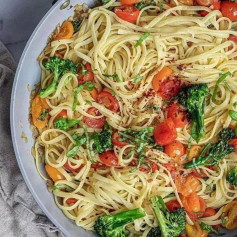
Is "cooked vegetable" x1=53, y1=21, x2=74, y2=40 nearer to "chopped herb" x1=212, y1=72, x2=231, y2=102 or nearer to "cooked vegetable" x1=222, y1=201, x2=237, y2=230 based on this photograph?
"chopped herb" x1=212, y1=72, x2=231, y2=102

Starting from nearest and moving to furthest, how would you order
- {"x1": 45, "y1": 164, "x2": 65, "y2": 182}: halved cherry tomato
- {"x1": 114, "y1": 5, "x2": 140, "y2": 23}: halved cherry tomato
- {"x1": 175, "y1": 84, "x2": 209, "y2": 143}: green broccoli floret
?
1. {"x1": 175, "y1": 84, "x2": 209, "y2": 143}: green broccoli floret
2. {"x1": 114, "y1": 5, "x2": 140, "y2": 23}: halved cherry tomato
3. {"x1": 45, "y1": 164, "x2": 65, "y2": 182}: halved cherry tomato

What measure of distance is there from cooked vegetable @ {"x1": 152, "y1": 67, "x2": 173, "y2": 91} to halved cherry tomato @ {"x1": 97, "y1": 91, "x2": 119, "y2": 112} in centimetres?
41

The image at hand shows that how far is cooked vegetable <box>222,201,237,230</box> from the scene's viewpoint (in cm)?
511

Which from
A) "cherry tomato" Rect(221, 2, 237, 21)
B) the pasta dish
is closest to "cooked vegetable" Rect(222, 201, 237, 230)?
the pasta dish

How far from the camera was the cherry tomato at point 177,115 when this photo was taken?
16.0 ft

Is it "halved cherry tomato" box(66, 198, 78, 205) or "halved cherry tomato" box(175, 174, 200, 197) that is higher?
"halved cherry tomato" box(175, 174, 200, 197)

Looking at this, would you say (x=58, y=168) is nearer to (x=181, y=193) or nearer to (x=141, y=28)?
(x=181, y=193)

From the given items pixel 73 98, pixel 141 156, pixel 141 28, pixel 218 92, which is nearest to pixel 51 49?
pixel 73 98

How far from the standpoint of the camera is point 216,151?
4.90 m

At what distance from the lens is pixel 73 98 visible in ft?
16.3

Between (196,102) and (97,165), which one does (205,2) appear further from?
(97,165)

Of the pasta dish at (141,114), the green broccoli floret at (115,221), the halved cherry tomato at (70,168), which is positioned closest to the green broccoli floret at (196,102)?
the pasta dish at (141,114)

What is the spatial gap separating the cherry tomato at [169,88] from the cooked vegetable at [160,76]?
0.04 m

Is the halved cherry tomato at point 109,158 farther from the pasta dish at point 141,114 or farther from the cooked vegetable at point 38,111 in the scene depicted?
the cooked vegetable at point 38,111
